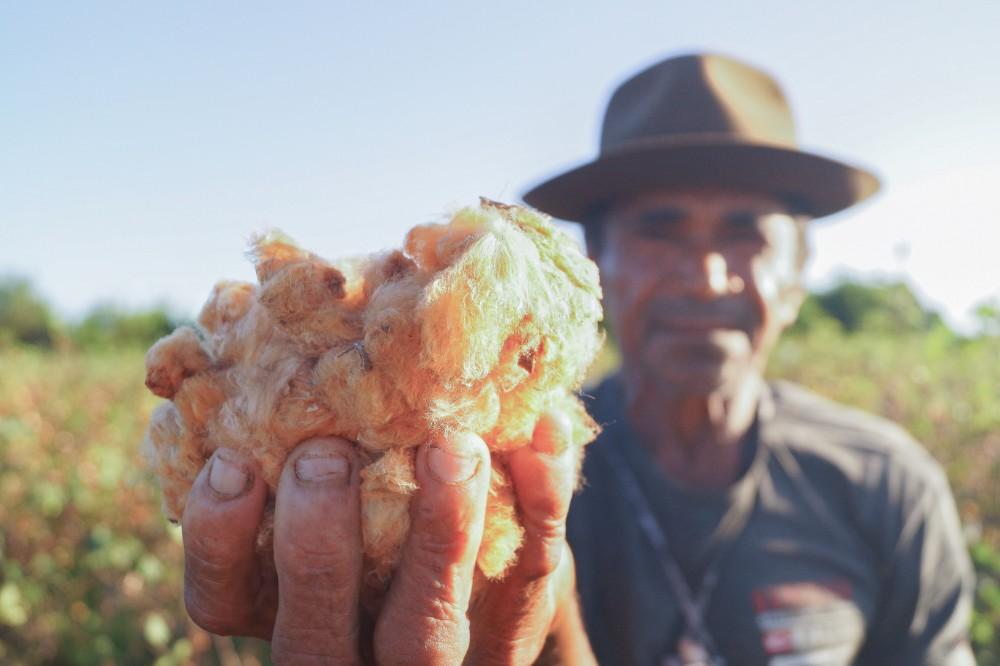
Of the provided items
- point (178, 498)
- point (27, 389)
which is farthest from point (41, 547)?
point (178, 498)

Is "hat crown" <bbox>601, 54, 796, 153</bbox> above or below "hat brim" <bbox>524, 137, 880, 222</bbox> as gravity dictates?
above

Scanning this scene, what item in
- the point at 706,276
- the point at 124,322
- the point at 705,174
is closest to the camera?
the point at 706,276

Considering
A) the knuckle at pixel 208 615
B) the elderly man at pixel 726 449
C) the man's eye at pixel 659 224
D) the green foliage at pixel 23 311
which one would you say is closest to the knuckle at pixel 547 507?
the knuckle at pixel 208 615

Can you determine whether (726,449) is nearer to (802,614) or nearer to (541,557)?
(802,614)

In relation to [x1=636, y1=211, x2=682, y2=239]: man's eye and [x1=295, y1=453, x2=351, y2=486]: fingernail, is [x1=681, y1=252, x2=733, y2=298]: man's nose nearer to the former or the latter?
[x1=636, y1=211, x2=682, y2=239]: man's eye

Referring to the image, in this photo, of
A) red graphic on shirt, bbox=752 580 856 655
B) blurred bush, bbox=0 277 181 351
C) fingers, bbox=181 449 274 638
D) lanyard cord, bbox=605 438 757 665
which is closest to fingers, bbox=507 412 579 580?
fingers, bbox=181 449 274 638

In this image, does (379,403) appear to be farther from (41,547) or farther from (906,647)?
(41,547)

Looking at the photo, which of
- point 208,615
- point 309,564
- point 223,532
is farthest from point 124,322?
point 309,564
